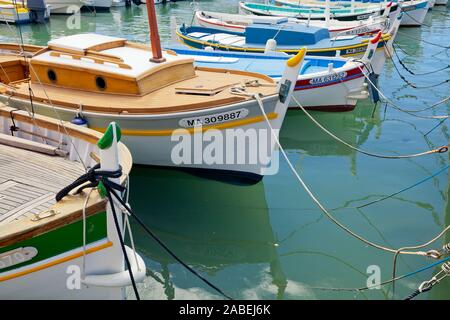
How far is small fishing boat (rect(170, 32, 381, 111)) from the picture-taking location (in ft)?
40.1

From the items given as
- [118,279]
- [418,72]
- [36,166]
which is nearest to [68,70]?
[36,166]

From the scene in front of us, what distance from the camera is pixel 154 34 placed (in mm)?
8945

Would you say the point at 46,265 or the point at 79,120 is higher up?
the point at 79,120

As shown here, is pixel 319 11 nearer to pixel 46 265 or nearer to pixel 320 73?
pixel 320 73

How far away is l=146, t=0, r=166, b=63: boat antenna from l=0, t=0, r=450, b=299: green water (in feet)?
7.90

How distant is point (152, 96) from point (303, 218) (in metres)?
3.86

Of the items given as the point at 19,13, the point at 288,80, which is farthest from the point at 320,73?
the point at 19,13

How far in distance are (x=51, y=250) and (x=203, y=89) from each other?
4840 mm

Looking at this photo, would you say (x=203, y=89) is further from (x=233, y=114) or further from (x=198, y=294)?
(x=198, y=294)

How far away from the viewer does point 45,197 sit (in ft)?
18.0

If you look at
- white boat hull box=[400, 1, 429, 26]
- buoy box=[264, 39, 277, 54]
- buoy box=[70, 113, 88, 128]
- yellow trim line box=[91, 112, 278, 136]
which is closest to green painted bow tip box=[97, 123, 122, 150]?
yellow trim line box=[91, 112, 278, 136]

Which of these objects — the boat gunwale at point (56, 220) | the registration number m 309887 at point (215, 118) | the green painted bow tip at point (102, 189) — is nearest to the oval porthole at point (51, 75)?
the registration number m 309887 at point (215, 118)

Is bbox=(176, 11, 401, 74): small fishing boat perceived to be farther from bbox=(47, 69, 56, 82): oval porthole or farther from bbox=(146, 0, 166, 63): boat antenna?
bbox=(47, 69, 56, 82): oval porthole

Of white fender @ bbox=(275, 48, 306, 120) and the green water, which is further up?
white fender @ bbox=(275, 48, 306, 120)
